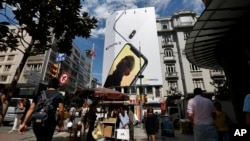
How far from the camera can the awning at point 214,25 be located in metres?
6.18

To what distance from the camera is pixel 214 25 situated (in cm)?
743

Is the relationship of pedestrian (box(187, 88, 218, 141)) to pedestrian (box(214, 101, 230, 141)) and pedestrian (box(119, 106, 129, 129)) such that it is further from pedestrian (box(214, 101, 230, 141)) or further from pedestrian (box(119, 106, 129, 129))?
pedestrian (box(119, 106, 129, 129))

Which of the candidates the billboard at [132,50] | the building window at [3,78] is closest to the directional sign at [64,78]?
the billboard at [132,50]

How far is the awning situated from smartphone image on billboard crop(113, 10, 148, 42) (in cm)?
3568

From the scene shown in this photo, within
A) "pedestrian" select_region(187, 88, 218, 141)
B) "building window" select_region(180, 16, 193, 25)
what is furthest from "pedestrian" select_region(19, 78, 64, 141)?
"building window" select_region(180, 16, 193, 25)

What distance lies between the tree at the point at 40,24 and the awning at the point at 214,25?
437cm

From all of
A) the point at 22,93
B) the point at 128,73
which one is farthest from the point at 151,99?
the point at 22,93

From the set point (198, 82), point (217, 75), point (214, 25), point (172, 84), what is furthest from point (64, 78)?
point (217, 75)

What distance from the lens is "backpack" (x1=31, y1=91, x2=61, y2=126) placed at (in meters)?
3.16

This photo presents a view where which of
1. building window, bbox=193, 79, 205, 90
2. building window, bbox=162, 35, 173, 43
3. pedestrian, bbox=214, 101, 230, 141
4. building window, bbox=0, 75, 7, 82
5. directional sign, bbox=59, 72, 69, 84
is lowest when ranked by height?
pedestrian, bbox=214, 101, 230, 141

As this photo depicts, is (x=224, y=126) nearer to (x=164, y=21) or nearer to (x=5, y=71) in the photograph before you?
(x=164, y=21)

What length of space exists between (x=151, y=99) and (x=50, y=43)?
36232 mm

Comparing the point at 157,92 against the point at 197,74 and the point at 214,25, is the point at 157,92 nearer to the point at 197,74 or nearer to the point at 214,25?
the point at 197,74

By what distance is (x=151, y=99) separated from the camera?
39.7 metres
